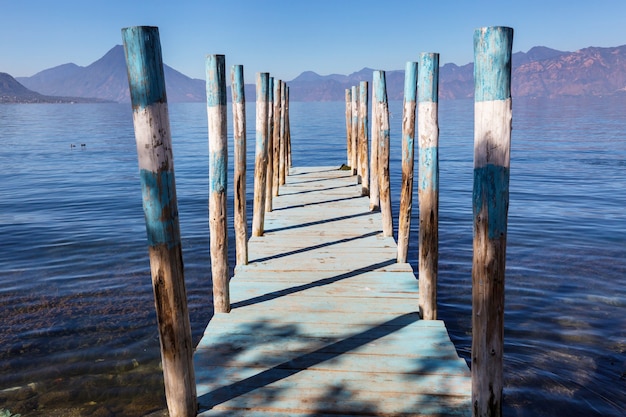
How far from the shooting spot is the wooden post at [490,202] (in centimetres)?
340

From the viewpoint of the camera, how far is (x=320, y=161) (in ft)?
108

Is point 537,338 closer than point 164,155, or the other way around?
point 164,155

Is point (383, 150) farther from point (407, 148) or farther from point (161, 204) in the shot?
point (161, 204)

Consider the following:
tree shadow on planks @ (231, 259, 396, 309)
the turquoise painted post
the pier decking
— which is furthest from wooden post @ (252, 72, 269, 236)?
the turquoise painted post

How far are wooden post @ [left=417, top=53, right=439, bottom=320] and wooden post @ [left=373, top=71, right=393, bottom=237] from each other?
323 centimetres

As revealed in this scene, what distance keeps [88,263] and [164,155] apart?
907 centimetres

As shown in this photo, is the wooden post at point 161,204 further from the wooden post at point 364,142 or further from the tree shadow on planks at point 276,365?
the wooden post at point 364,142

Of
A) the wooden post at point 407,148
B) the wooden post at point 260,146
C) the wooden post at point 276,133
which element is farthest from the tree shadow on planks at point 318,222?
the wooden post at point 407,148

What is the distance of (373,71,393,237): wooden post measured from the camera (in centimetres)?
912

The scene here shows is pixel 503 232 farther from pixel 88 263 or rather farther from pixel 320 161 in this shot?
pixel 320 161

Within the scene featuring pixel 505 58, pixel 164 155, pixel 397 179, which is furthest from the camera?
pixel 397 179

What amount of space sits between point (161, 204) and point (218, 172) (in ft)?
7.10

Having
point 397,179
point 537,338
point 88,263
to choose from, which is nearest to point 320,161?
point 397,179

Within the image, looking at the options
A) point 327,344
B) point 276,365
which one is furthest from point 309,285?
point 276,365
